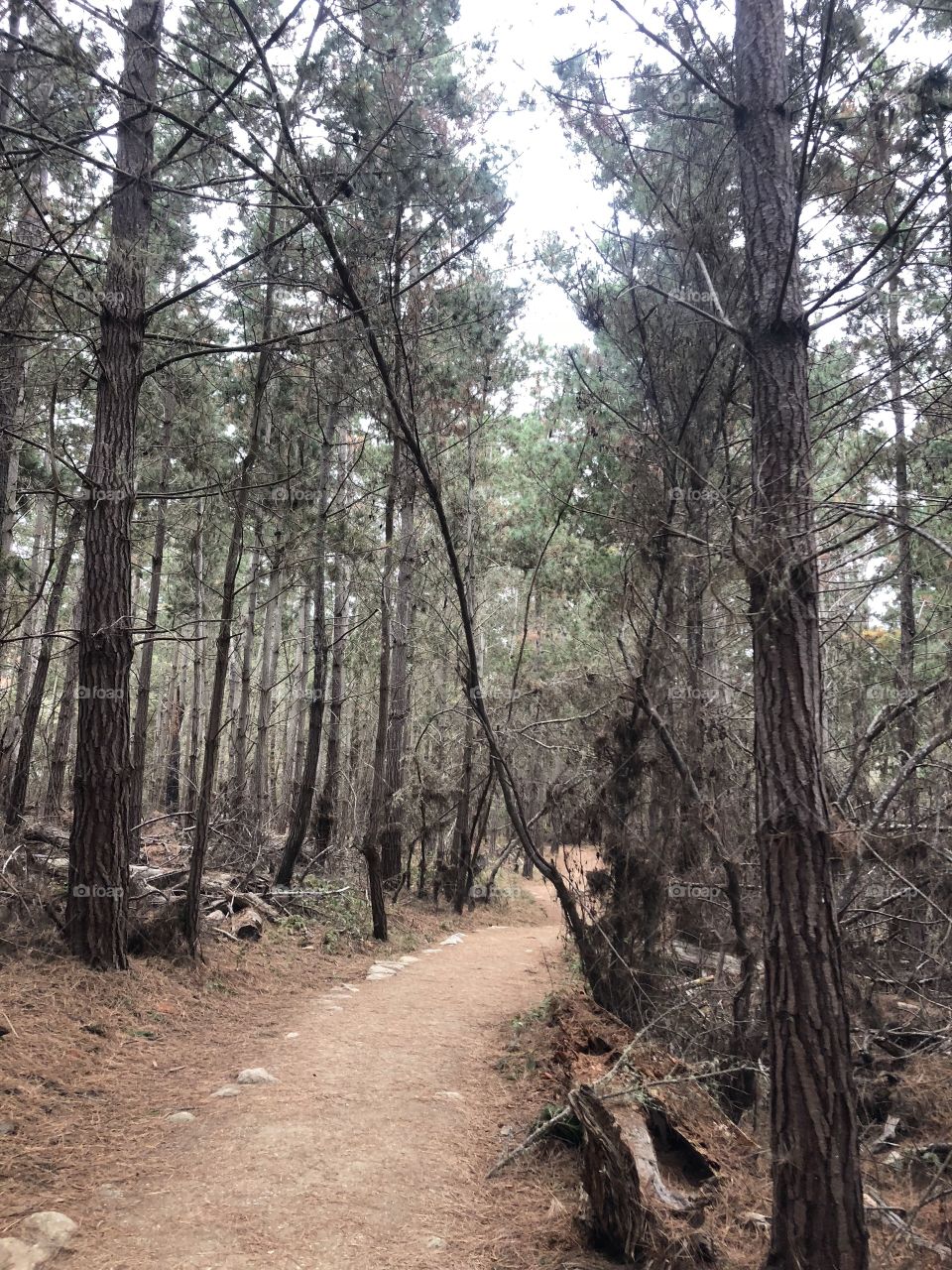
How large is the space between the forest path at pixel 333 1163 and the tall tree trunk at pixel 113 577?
5.79 feet

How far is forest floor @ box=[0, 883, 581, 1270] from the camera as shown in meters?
3.10

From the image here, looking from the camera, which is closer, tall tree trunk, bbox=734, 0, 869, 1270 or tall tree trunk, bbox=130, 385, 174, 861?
tall tree trunk, bbox=734, 0, 869, 1270

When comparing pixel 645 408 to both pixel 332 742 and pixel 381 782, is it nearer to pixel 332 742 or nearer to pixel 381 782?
pixel 381 782

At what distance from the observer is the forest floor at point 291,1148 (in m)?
3.10

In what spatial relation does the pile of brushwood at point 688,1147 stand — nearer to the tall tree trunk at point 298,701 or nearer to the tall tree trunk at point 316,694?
the tall tree trunk at point 316,694

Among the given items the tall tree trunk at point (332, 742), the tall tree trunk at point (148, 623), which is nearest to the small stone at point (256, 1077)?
the tall tree trunk at point (148, 623)

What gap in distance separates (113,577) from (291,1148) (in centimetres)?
440

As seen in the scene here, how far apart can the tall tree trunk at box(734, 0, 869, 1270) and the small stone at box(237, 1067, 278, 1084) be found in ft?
10.4

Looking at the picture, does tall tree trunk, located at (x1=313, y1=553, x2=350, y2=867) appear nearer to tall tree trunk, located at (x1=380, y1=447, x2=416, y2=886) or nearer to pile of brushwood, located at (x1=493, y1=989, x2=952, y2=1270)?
tall tree trunk, located at (x1=380, y1=447, x2=416, y2=886)

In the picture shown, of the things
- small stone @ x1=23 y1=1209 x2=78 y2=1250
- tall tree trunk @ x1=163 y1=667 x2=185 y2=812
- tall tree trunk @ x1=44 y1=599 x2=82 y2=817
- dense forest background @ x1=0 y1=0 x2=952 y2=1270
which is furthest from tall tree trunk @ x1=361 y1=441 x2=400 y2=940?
tall tree trunk @ x1=163 y1=667 x2=185 y2=812

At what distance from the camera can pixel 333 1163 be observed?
3.75 metres

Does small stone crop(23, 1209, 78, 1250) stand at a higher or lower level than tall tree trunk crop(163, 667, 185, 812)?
lower

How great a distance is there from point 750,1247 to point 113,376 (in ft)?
23.1

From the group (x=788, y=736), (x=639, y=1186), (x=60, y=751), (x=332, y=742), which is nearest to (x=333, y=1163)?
(x=639, y=1186)
